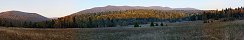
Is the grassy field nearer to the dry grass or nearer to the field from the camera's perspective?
the field

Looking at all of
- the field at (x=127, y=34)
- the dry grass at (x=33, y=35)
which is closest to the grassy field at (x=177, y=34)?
the field at (x=127, y=34)

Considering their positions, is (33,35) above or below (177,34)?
above

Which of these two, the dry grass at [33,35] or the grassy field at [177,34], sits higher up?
the dry grass at [33,35]

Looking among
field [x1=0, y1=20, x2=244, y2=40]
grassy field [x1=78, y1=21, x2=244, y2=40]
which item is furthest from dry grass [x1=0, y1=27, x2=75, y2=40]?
grassy field [x1=78, y1=21, x2=244, y2=40]

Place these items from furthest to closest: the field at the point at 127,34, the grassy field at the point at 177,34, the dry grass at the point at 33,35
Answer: the grassy field at the point at 177,34, the field at the point at 127,34, the dry grass at the point at 33,35

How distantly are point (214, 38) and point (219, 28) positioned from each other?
714 centimetres

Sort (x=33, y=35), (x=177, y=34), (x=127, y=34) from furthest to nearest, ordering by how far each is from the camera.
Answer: (x=127, y=34), (x=177, y=34), (x=33, y=35)

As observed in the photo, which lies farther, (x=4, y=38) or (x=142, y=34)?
(x=142, y=34)

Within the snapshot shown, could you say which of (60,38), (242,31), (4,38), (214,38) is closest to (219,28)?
(242,31)

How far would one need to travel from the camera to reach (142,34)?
50.5 m

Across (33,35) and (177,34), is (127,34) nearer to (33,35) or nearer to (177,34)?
(177,34)

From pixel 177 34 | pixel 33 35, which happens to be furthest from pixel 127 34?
pixel 33 35

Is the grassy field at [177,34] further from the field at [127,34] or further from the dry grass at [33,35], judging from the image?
the dry grass at [33,35]

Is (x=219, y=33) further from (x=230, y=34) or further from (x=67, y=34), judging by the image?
(x=67, y=34)
